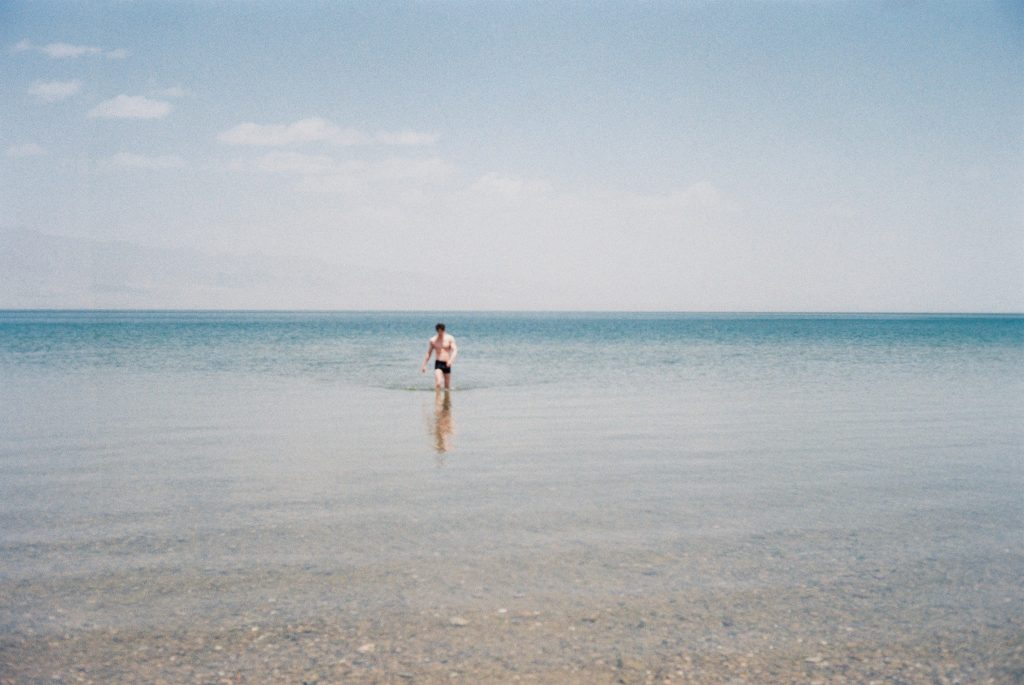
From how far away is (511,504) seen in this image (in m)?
9.66

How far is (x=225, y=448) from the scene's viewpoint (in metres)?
13.9

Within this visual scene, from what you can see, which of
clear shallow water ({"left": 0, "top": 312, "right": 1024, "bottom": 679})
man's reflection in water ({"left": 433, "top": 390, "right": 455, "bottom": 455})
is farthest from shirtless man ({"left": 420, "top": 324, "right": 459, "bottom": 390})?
clear shallow water ({"left": 0, "top": 312, "right": 1024, "bottom": 679})

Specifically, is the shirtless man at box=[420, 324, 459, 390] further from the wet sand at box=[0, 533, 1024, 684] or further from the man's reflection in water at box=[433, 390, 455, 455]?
the wet sand at box=[0, 533, 1024, 684]

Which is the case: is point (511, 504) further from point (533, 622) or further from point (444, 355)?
point (444, 355)

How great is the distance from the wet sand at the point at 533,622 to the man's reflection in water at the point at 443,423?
655 centimetres

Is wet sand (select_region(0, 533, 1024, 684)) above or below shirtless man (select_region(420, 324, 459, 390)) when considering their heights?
below

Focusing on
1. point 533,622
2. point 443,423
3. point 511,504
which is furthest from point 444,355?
point 533,622

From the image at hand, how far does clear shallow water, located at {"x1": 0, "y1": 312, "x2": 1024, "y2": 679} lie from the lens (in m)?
6.75

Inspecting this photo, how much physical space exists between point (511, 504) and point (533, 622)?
3.58 metres

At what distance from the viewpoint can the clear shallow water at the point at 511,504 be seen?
6750mm

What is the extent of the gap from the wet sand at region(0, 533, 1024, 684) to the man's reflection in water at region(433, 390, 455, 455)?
655cm

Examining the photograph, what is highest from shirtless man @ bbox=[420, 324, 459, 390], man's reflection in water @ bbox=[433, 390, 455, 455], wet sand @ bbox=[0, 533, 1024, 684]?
shirtless man @ bbox=[420, 324, 459, 390]

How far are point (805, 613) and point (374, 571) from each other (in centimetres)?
376

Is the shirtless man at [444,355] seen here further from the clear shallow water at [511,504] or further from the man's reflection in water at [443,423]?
the clear shallow water at [511,504]
